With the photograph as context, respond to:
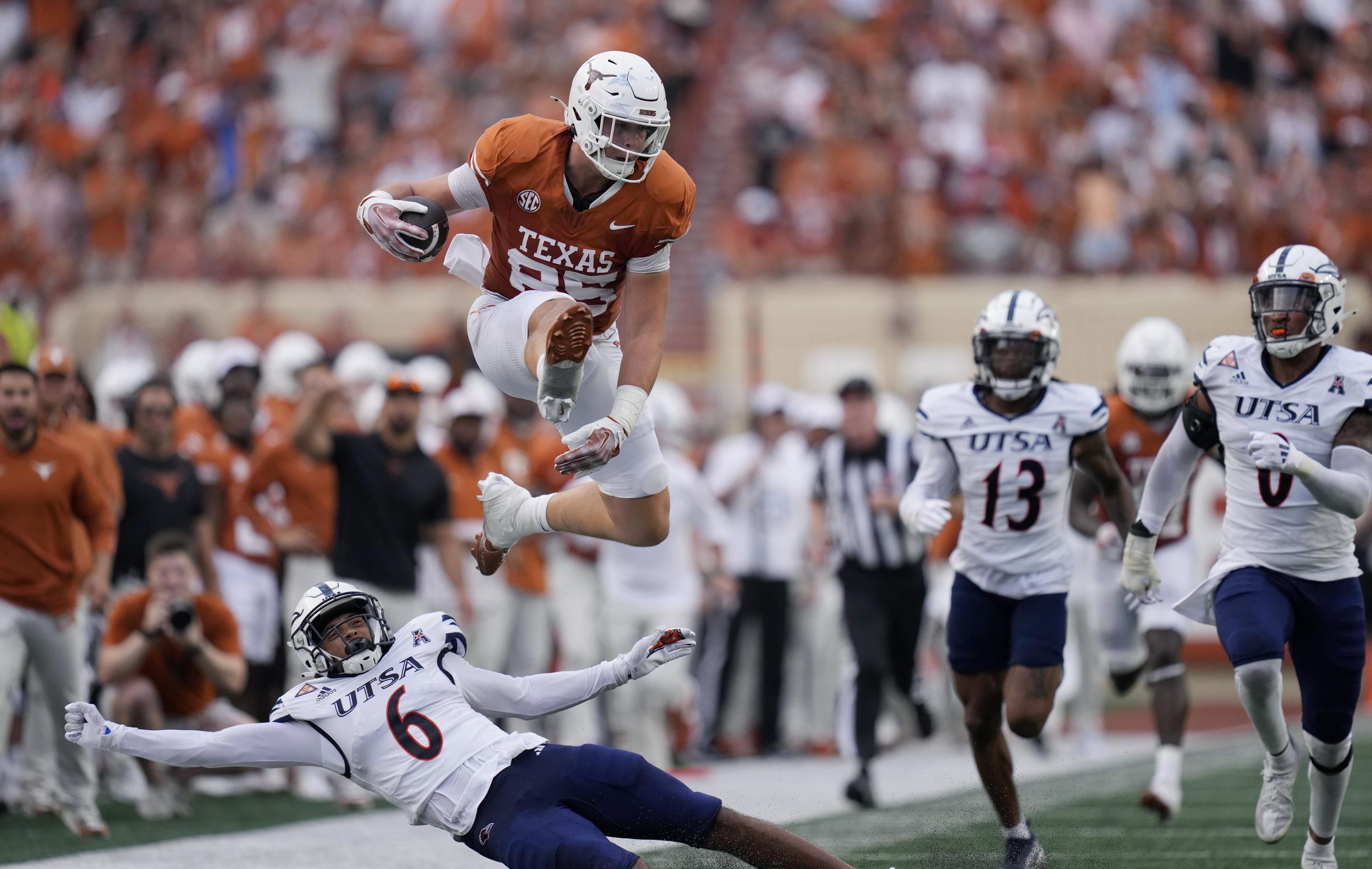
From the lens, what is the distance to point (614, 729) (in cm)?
1038

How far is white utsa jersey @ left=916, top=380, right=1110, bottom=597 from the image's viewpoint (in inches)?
273

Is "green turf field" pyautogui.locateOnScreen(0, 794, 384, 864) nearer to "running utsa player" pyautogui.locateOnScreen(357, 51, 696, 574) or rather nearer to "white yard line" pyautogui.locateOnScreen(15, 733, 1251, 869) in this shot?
"white yard line" pyautogui.locateOnScreen(15, 733, 1251, 869)

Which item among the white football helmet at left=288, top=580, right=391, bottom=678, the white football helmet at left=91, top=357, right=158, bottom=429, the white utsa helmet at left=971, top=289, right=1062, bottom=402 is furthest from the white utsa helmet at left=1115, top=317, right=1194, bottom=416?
the white football helmet at left=91, top=357, right=158, bottom=429

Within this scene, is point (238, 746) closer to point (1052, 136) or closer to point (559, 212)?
point (559, 212)

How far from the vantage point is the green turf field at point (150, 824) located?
747 cm

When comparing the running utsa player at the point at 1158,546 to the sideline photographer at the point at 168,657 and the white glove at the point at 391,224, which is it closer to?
the white glove at the point at 391,224

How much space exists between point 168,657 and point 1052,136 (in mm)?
10574

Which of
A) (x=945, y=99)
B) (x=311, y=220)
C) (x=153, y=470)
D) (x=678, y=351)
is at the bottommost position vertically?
(x=153, y=470)

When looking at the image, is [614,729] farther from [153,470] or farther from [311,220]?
[311,220]

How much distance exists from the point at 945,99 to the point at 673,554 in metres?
8.41

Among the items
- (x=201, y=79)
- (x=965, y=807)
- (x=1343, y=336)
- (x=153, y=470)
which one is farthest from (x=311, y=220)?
(x=965, y=807)

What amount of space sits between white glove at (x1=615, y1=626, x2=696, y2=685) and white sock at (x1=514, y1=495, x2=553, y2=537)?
0.79 m

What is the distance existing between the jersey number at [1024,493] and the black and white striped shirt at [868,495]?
240cm

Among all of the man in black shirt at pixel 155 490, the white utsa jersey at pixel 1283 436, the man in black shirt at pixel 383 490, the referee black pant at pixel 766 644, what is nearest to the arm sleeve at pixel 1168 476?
the white utsa jersey at pixel 1283 436
